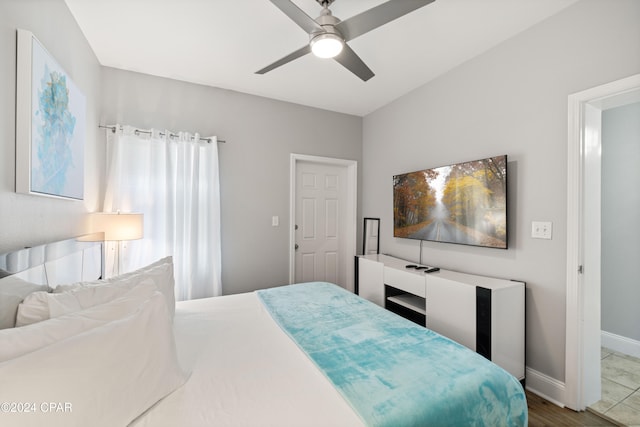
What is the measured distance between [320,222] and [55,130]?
2748 millimetres

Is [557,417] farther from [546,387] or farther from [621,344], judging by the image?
[621,344]

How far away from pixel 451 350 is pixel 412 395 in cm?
43

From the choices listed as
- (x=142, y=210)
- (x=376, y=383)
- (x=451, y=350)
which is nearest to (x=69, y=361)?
(x=376, y=383)

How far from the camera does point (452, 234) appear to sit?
101 inches

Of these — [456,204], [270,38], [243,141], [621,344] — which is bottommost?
[621,344]

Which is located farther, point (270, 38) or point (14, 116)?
point (270, 38)

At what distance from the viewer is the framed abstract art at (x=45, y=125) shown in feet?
4.16

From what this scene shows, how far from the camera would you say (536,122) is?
6.75 ft

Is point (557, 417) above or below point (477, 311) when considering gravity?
below

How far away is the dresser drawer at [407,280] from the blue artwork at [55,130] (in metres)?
2.63

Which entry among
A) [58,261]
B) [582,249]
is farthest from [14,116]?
[582,249]

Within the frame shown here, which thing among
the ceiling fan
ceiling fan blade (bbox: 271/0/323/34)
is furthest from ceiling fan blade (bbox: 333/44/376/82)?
ceiling fan blade (bbox: 271/0/323/34)

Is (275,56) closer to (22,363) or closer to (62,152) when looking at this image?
(62,152)

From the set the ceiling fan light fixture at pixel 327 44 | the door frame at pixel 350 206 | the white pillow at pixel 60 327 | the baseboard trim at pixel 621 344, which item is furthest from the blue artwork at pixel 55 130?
the baseboard trim at pixel 621 344
